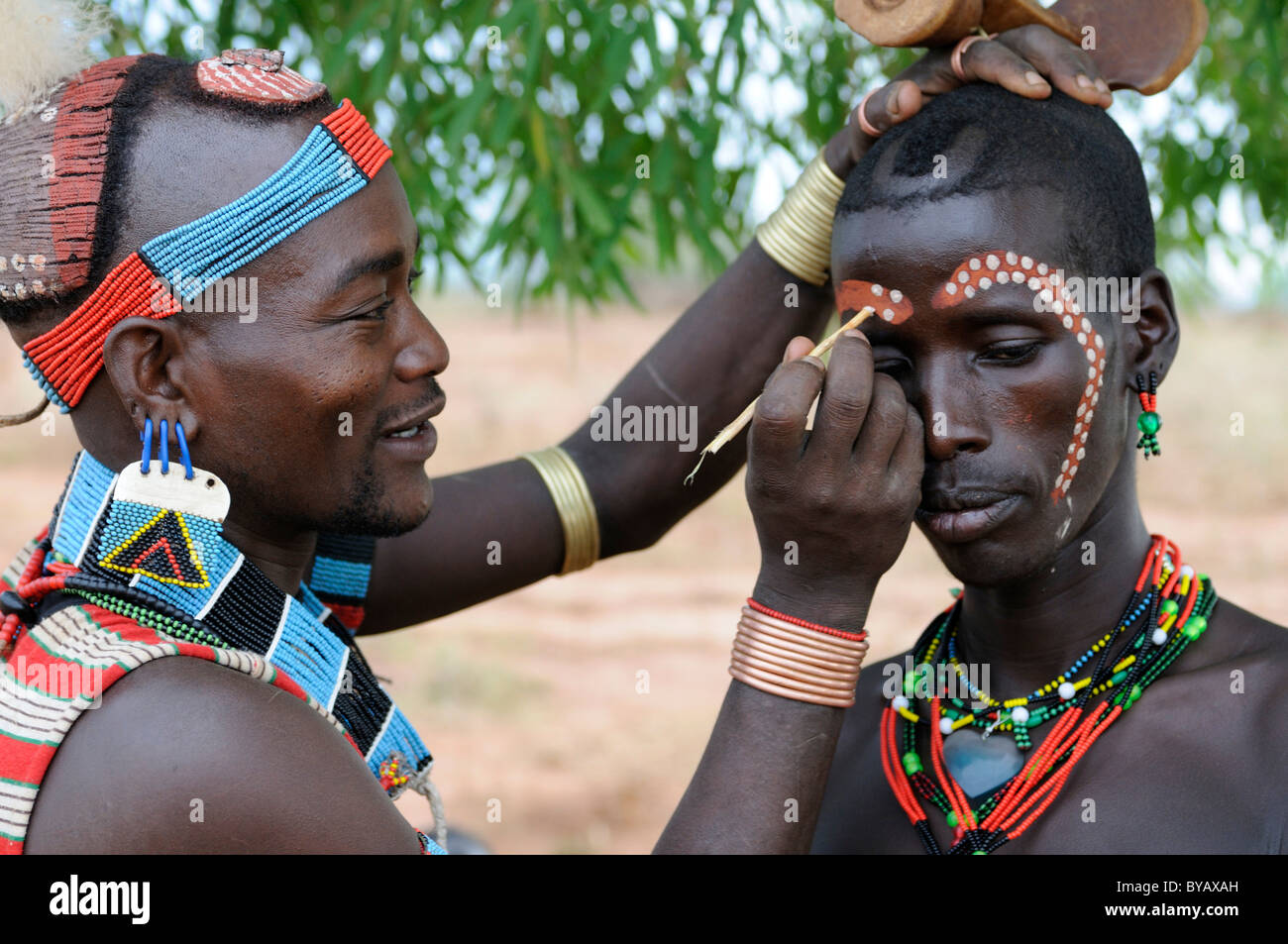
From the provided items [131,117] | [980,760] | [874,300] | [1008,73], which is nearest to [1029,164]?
[1008,73]

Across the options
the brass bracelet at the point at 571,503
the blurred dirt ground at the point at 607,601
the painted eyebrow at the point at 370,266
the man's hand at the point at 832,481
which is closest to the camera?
the man's hand at the point at 832,481

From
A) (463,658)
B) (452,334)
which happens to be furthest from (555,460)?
(452,334)

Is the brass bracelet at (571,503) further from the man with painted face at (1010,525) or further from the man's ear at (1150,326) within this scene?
the man's ear at (1150,326)

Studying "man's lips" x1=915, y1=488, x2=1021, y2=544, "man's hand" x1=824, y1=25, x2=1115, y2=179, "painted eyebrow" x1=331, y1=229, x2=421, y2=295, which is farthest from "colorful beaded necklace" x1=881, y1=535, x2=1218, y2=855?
"painted eyebrow" x1=331, y1=229, x2=421, y2=295

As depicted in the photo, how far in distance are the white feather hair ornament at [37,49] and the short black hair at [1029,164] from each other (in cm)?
130

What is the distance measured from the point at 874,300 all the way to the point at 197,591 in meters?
1.18

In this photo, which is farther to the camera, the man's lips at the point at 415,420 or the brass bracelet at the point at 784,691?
the man's lips at the point at 415,420

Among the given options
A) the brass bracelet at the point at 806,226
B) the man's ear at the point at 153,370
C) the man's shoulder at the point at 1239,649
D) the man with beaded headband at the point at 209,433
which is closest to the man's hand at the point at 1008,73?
the man with beaded headband at the point at 209,433

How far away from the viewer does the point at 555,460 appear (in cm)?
294

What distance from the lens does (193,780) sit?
174 centimetres

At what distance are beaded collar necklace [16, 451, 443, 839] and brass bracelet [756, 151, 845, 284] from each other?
1181 millimetres

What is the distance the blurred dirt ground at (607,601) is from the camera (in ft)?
27.0

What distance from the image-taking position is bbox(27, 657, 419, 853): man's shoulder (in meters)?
1.73
